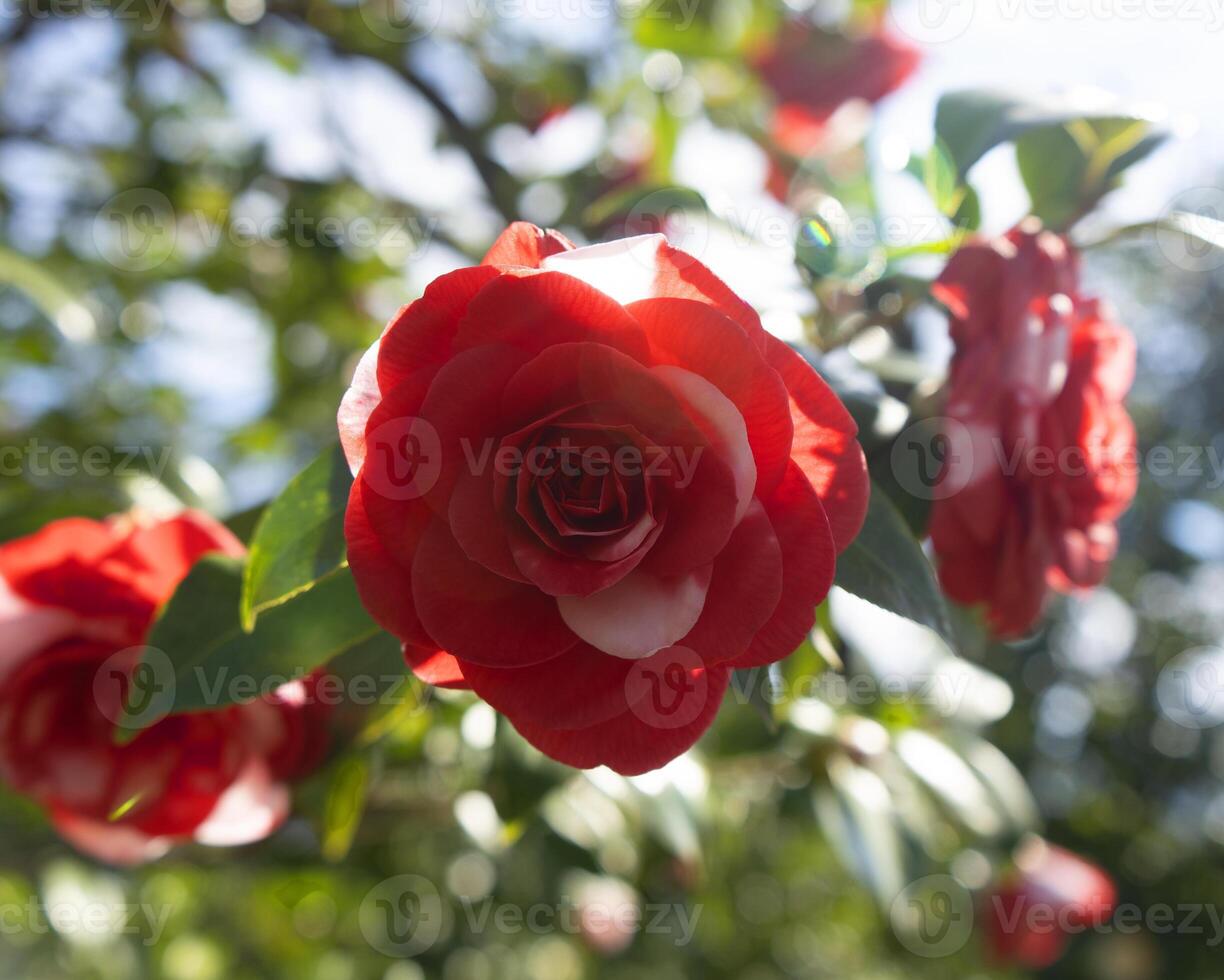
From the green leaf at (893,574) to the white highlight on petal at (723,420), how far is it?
105mm

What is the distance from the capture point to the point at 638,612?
1.39 feet

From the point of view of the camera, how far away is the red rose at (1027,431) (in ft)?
2.01

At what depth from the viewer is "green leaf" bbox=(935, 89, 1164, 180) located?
667 mm

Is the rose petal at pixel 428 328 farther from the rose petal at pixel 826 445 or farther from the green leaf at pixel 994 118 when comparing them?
the green leaf at pixel 994 118

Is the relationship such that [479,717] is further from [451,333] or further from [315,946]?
[315,946]

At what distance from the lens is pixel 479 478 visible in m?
0.44

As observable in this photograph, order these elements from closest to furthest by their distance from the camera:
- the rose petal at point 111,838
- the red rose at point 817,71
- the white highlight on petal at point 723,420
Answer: the white highlight on petal at point 723,420
the rose petal at point 111,838
the red rose at point 817,71

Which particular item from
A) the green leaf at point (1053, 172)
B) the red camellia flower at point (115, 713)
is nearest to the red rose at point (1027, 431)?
the green leaf at point (1053, 172)

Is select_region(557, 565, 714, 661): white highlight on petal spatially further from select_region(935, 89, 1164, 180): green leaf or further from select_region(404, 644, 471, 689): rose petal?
select_region(935, 89, 1164, 180): green leaf

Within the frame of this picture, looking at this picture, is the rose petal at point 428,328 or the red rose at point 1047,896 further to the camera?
the red rose at point 1047,896

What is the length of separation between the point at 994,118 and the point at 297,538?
0.53m

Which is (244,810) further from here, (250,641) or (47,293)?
(47,293)

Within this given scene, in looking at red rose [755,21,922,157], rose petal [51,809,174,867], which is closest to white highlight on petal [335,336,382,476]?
rose petal [51,809,174,867]

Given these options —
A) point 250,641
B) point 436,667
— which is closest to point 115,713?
point 250,641
